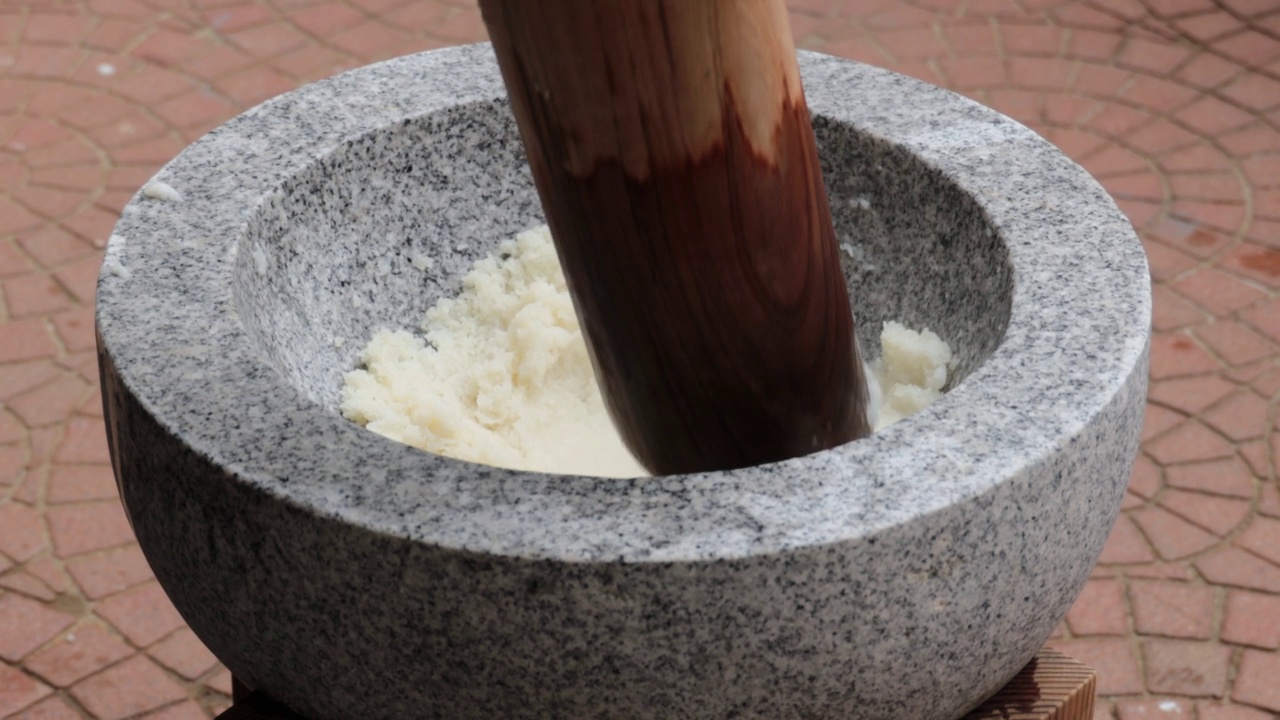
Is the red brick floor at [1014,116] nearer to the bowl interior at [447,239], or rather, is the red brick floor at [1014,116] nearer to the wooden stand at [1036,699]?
the wooden stand at [1036,699]

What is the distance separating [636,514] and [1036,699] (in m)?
0.70

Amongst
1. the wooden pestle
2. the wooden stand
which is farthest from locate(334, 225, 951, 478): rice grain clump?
the wooden stand

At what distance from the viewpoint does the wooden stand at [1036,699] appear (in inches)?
73.4

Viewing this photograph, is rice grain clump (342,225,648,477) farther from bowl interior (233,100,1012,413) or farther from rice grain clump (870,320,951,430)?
rice grain clump (870,320,951,430)

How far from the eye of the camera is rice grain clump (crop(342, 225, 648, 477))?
6.84 ft

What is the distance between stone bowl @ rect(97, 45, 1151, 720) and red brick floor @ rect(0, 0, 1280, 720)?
4.20 feet

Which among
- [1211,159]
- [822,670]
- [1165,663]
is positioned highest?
[822,670]

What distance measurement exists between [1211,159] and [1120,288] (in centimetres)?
273

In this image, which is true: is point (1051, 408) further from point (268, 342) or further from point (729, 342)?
point (268, 342)

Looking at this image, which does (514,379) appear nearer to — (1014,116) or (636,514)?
(636,514)

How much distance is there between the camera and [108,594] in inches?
125

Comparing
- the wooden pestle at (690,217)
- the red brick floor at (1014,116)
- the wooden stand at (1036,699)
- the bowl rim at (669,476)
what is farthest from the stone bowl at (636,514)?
the red brick floor at (1014,116)

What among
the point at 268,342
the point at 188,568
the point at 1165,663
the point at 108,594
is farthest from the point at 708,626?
the point at 108,594

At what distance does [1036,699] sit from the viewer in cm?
191
